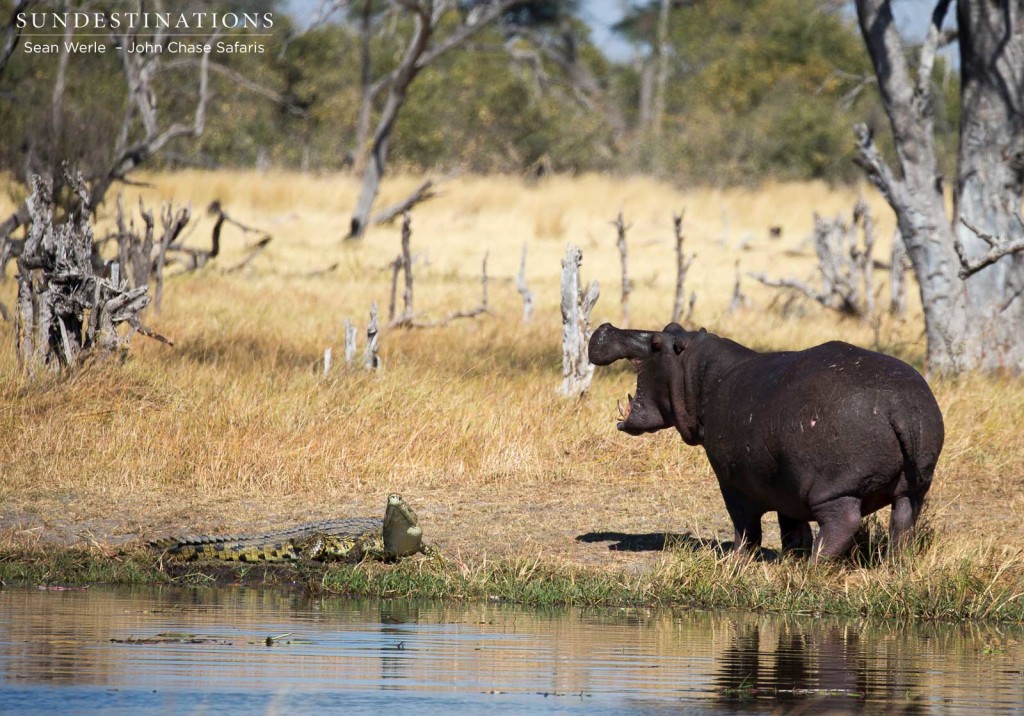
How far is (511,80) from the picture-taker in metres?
38.9

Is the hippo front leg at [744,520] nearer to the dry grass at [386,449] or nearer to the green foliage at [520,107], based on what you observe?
the dry grass at [386,449]

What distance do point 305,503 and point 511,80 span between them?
1201 inches

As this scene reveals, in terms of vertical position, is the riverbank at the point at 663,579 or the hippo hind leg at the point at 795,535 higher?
the hippo hind leg at the point at 795,535

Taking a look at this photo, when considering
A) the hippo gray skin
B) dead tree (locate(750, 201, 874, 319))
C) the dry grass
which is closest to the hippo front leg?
the hippo gray skin

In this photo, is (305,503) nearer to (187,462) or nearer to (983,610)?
(187,462)

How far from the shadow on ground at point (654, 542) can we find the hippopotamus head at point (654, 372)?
26.0 inches

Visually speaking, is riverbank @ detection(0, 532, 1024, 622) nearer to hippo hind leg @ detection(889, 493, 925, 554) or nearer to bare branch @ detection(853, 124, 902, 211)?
hippo hind leg @ detection(889, 493, 925, 554)

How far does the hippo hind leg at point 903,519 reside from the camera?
7.01 metres

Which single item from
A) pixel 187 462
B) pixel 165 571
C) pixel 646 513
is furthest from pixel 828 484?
pixel 187 462

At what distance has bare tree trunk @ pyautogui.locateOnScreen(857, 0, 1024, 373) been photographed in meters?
14.2

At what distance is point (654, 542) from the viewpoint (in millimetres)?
8602

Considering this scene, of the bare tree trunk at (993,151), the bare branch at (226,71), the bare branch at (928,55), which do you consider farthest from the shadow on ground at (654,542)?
→ the bare branch at (226,71)

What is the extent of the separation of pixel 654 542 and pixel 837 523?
6.25ft

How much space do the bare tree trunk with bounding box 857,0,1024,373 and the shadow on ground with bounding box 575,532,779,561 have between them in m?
6.17
